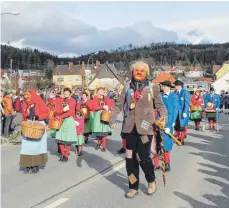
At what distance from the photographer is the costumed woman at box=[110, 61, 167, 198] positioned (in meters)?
6.91

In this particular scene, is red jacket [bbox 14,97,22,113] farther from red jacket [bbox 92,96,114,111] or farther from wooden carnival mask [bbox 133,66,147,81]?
wooden carnival mask [bbox 133,66,147,81]

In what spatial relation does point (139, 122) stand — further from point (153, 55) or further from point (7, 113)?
point (153, 55)

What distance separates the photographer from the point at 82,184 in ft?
26.4

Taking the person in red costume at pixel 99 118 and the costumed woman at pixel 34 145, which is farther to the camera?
the person in red costume at pixel 99 118

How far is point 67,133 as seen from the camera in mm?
10477

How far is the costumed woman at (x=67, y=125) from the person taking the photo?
10414 millimetres

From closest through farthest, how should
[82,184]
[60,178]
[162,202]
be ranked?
[162,202]
[82,184]
[60,178]

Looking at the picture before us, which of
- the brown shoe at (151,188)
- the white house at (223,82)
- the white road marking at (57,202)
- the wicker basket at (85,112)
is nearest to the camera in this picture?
the white road marking at (57,202)

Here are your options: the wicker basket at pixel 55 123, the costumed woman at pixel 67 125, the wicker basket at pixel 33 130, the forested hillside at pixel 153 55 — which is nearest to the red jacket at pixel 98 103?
the costumed woman at pixel 67 125

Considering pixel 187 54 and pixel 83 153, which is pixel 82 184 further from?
pixel 187 54

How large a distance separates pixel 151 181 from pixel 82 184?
1.46 metres

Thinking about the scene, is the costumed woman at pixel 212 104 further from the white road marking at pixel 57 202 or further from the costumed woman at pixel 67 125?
the white road marking at pixel 57 202

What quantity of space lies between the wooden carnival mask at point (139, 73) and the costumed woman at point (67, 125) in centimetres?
370

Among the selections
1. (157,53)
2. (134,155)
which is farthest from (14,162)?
(157,53)
